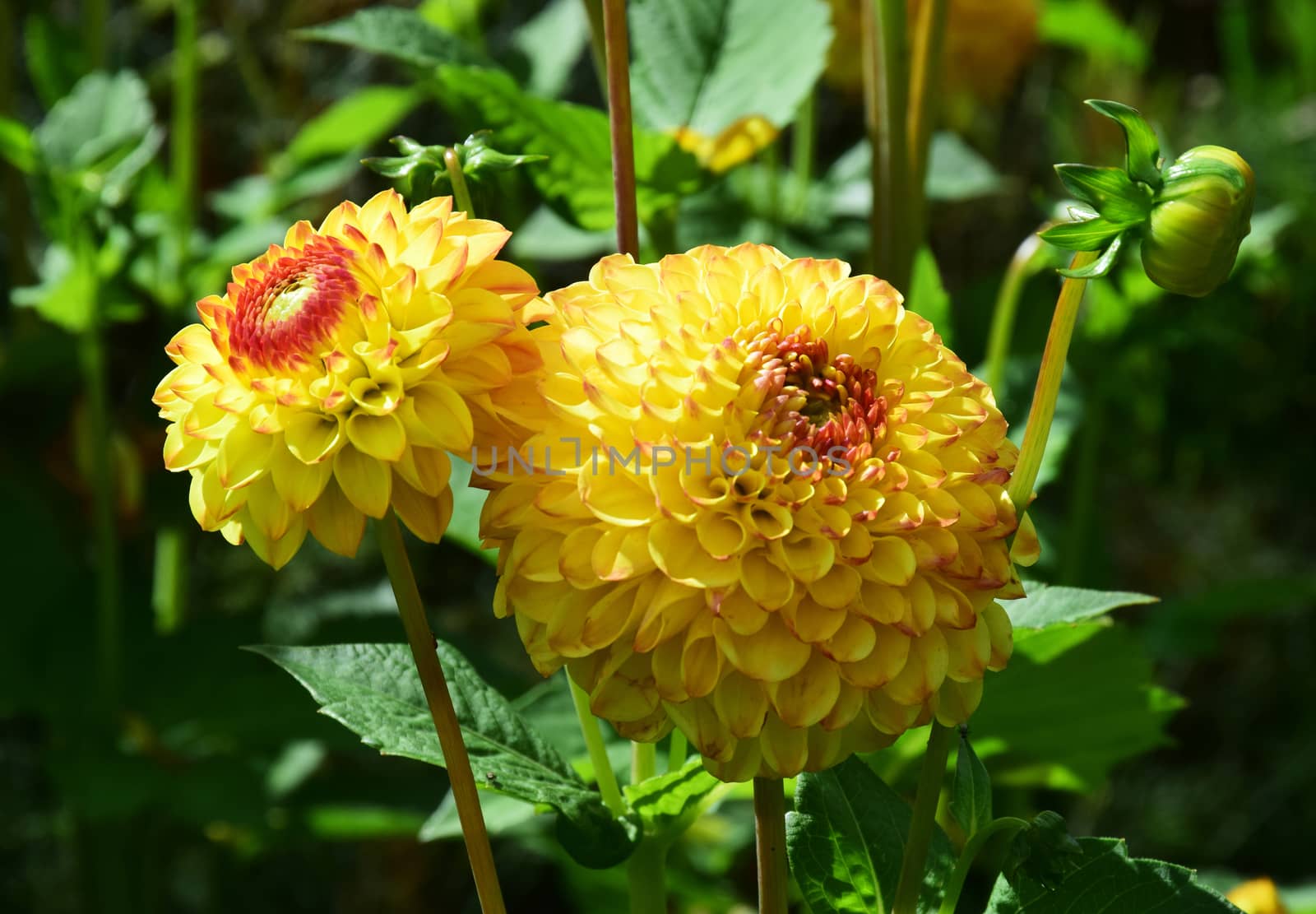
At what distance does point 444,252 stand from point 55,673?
653mm

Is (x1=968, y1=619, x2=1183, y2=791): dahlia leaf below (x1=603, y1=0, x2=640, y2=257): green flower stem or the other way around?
below

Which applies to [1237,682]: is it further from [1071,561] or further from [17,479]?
[17,479]

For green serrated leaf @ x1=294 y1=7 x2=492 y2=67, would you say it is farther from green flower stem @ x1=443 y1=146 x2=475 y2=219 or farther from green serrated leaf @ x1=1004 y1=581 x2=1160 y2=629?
green serrated leaf @ x1=1004 y1=581 x2=1160 y2=629

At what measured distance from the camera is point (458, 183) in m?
0.37

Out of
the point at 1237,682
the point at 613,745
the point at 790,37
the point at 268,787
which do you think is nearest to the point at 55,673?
the point at 268,787

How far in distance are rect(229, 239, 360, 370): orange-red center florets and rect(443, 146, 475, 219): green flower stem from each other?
0.05m

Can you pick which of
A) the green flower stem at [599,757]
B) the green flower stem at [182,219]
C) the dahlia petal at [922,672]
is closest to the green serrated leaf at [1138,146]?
the dahlia petal at [922,672]

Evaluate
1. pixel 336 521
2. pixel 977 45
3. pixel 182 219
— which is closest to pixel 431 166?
pixel 336 521

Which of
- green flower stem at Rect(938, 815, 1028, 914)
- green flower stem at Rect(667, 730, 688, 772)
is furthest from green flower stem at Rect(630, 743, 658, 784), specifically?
green flower stem at Rect(938, 815, 1028, 914)

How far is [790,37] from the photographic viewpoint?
65 centimetres

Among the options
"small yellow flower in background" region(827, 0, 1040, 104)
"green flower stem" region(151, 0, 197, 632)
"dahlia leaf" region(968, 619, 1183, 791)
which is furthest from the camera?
"small yellow flower in background" region(827, 0, 1040, 104)

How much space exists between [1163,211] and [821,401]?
100 millimetres

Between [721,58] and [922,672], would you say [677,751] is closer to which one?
[922,672]

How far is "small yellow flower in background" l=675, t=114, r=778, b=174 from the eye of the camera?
594 millimetres
